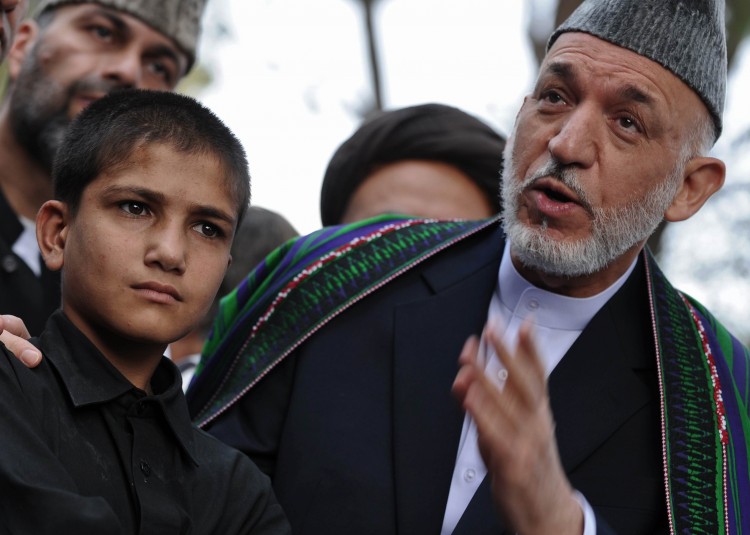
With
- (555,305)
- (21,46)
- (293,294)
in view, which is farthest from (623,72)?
(21,46)

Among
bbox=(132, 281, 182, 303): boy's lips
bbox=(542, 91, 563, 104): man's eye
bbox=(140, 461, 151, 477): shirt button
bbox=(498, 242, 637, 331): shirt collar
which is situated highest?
bbox=(542, 91, 563, 104): man's eye

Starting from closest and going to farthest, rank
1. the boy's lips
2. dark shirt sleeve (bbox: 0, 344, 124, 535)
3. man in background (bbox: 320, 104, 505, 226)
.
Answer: dark shirt sleeve (bbox: 0, 344, 124, 535) → the boy's lips → man in background (bbox: 320, 104, 505, 226)

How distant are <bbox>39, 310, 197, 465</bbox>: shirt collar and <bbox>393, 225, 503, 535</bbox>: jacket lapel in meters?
0.77

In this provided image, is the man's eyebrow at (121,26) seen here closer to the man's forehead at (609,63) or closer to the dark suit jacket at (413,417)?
the dark suit jacket at (413,417)

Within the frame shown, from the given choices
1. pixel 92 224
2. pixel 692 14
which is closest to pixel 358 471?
pixel 92 224

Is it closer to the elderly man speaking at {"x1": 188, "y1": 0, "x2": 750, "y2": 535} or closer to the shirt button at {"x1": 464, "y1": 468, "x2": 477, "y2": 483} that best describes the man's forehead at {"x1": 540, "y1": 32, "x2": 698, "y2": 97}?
the elderly man speaking at {"x1": 188, "y1": 0, "x2": 750, "y2": 535}

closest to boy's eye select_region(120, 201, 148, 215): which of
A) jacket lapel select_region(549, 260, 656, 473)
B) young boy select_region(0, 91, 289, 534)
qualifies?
young boy select_region(0, 91, 289, 534)

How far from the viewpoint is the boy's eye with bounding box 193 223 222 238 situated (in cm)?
255

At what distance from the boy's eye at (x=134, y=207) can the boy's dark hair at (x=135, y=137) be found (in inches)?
3.7

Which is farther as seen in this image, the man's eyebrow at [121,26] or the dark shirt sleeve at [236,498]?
the man's eyebrow at [121,26]

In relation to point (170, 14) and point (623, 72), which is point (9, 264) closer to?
point (170, 14)

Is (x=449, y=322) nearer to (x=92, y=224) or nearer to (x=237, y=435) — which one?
(x=237, y=435)

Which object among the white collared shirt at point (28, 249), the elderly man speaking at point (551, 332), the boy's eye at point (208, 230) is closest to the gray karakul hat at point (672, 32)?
the elderly man speaking at point (551, 332)

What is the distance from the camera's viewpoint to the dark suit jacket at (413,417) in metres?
3.00
